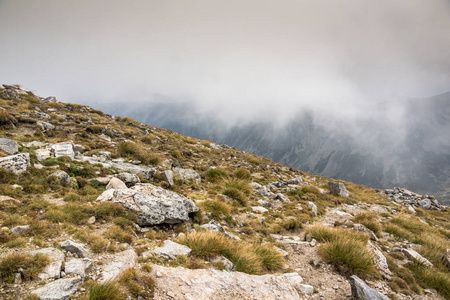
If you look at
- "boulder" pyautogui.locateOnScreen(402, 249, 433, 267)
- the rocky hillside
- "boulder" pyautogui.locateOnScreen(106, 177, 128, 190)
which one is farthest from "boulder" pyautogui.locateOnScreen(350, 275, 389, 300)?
"boulder" pyautogui.locateOnScreen(106, 177, 128, 190)

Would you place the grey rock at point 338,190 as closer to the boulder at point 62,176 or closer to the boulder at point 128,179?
the boulder at point 128,179

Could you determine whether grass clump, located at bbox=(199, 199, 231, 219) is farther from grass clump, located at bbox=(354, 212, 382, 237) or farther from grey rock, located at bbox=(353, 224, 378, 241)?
grass clump, located at bbox=(354, 212, 382, 237)

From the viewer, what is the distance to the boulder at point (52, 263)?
3.60 m

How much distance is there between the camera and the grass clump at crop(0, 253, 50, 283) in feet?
10.9

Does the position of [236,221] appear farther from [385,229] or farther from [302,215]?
[385,229]

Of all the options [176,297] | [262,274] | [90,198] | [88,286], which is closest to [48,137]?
[90,198]

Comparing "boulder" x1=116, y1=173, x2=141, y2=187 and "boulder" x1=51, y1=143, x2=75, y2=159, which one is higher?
"boulder" x1=51, y1=143, x2=75, y2=159

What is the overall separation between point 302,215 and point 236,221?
4.28m

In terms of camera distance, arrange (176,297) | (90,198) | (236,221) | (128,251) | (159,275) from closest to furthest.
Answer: (176,297) → (159,275) → (128,251) → (90,198) → (236,221)

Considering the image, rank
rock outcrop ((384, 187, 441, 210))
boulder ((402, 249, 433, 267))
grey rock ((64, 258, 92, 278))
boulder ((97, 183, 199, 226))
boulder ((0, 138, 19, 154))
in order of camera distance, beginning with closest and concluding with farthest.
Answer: grey rock ((64, 258, 92, 278)) → boulder ((97, 183, 199, 226)) → boulder ((402, 249, 433, 267)) → boulder ((0, 138, 19, 154)) → rock outcrop ((384, 187, 441, 210))

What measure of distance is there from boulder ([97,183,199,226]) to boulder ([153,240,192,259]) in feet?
4.86

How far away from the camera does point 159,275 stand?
14.0 ft

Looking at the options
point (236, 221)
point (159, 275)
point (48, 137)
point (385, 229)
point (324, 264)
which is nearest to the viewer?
point (159, 275)

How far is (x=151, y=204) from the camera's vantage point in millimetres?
7188
